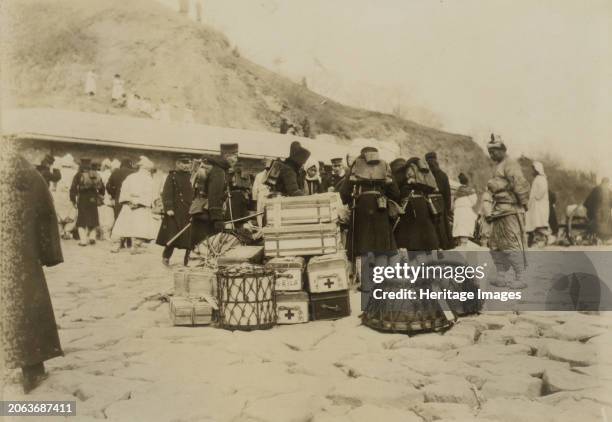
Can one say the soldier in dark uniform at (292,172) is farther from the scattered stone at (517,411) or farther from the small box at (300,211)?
the scattered stone at (517,411)

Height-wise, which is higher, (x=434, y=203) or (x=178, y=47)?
(x=178, y=47)

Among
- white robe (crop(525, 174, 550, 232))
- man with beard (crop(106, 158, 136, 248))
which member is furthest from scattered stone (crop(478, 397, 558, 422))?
man with beard (crop(106, 158, 136, 248))

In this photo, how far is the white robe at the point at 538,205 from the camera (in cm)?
776

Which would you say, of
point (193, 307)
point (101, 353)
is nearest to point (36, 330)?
point (101, 353)

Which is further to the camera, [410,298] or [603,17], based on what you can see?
[603,17]

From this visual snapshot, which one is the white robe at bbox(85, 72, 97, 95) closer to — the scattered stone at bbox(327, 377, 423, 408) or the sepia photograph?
the sepia photograph

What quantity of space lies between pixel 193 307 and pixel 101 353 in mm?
877

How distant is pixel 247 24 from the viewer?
523 cm

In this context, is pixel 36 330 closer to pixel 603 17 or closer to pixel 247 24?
pixel 247 24

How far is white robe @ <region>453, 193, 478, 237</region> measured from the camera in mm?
9641

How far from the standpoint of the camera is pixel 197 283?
5395mm

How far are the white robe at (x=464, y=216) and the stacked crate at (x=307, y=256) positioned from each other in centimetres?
463

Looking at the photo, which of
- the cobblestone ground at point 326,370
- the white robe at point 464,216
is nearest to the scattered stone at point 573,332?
the cobblestone ground at point 326,370

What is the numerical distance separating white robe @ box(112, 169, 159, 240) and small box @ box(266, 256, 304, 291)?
369 cm
